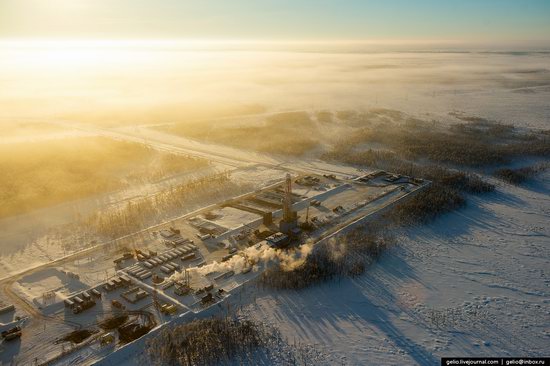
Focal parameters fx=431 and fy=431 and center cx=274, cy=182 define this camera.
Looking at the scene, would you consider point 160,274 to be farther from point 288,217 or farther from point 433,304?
point 433,304

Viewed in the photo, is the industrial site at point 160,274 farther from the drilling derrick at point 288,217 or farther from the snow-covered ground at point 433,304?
the snow-covered ground at point 433,304

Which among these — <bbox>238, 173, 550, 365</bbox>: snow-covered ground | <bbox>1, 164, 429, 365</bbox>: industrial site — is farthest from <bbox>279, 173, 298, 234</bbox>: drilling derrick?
<bbox>238, 173, 550, 365</bbox>: snow-covered ground

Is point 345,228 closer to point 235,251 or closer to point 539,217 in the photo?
point 235,251

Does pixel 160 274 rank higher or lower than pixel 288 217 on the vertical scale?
lower

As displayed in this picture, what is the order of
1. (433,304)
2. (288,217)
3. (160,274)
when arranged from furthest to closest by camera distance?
(288,217)
(160,274)
(433,304)

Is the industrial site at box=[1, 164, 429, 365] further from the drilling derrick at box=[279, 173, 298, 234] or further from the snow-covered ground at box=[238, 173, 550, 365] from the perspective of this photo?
the snow-covered ground at box=[238, 173, 550, 365]

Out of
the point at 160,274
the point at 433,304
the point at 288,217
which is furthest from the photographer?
the point at 288,217

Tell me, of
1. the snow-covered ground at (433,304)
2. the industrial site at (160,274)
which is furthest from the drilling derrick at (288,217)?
the snow-covered ground at (433,304)
